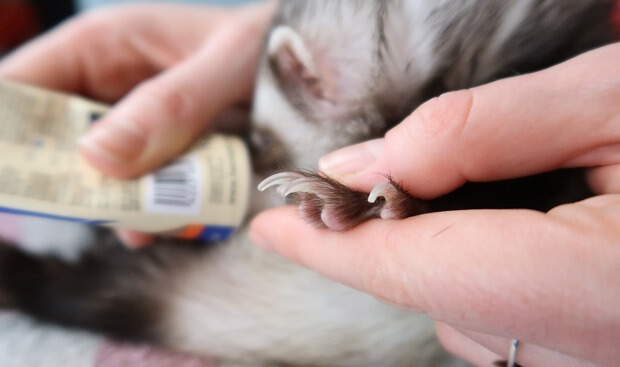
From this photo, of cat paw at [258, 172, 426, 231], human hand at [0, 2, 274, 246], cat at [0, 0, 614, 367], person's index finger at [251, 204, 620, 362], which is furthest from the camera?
human hand at [0, 2, 274, 246]

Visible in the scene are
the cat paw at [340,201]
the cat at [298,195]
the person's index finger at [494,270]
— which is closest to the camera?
the person's index finger at [494,270]

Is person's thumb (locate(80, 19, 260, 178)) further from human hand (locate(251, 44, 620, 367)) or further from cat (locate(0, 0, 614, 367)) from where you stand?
human hand (locate(251, 44, 620, 367))

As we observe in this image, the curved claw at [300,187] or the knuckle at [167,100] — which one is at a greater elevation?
the curved claw at [300,187]

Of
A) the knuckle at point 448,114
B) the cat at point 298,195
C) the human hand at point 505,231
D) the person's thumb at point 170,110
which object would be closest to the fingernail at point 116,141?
the person's thumb at point 170,110

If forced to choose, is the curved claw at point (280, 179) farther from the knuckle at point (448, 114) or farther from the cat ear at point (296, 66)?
the cat ear at point (296, 66)

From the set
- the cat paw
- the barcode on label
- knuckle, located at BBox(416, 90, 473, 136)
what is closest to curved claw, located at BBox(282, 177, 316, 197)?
the cat paw

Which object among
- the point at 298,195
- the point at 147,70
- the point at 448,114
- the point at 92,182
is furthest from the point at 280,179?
the point at 147,70
